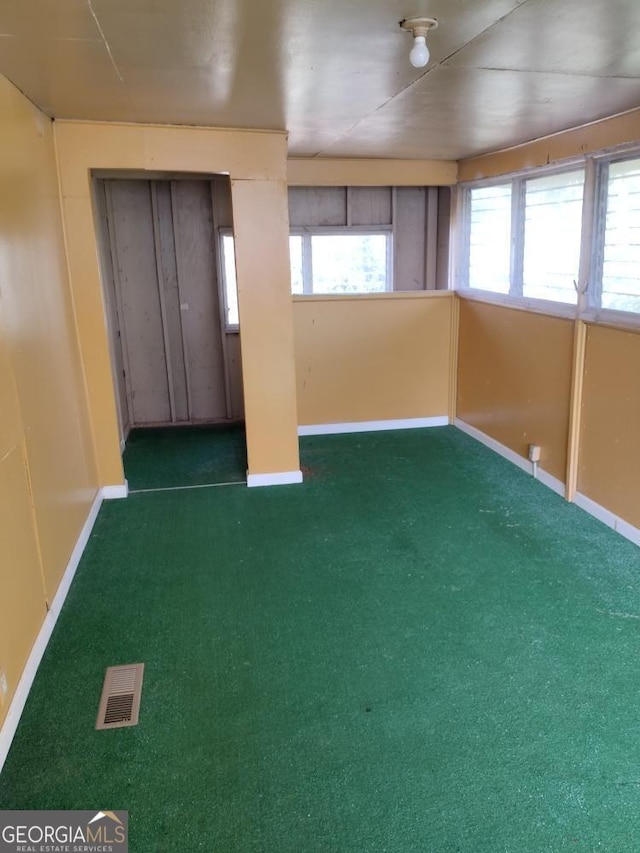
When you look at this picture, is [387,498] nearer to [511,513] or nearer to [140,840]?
[511,513]

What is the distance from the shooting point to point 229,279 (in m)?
6.28

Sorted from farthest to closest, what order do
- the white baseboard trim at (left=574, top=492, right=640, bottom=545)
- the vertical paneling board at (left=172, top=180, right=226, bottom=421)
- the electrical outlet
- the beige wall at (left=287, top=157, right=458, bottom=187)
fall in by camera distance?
1. the vertical paneling board at (left=172, top=180, right=226, bottom=421)
2. the beige wall at (left=287, top=157, right=458, bottom=187)
3. the white baseboard trim at (left=574, top=492, right=640, bottom=545)
4. the electrical outlet

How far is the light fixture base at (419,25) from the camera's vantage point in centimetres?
207

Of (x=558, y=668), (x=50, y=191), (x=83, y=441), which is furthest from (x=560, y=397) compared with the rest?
(x=50, y=191)

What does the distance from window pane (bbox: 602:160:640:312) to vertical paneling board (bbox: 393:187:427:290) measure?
306cm

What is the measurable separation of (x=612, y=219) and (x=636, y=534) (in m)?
1.87

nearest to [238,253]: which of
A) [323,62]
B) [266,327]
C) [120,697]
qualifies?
[266,327]

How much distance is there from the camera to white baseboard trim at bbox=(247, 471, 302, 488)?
4699 mm

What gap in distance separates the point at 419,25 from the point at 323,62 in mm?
587

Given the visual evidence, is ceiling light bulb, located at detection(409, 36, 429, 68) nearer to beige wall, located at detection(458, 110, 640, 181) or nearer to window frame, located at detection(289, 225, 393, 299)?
beige wall, located at detection(458, 110, 640, 181)

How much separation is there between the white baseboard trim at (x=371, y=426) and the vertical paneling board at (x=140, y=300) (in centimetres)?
161

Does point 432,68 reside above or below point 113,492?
above

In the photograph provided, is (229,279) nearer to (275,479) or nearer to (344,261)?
(344,261)

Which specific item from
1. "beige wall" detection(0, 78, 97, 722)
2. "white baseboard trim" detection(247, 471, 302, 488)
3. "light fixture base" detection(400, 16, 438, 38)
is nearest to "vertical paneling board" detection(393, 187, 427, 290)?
"white baseboard trim" detection(247, 471, 302, 488)
